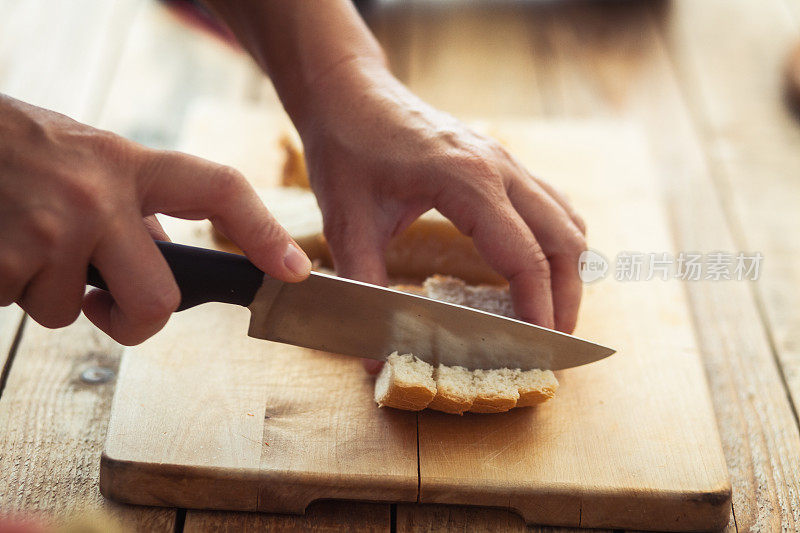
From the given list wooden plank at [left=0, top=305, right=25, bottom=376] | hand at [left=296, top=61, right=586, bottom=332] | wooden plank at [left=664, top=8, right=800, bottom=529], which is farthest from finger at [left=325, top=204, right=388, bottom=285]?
wooden plank at [left=664, top=8, right=800, bottom=529]

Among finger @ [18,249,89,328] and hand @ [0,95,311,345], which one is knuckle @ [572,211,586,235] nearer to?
hand @ [0,95,311,345]

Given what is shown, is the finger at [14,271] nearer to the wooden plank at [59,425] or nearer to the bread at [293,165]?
the wooden plank at [59,425]

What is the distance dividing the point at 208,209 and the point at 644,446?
1144mm

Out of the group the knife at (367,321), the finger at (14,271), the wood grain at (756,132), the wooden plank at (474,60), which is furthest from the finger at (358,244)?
the wooden plank at (474,60)

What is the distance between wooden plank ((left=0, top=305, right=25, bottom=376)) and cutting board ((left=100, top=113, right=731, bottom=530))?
1.24 ft

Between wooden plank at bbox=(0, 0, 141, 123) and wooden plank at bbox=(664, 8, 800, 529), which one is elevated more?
wooden plank at bbox=(664, 8, 800, 529)

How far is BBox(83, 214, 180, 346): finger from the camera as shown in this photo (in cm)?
135

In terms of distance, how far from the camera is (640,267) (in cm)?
236

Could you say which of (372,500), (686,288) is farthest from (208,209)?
(686,288)

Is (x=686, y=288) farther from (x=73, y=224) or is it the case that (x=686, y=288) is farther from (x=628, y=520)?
(x=73, y=224)

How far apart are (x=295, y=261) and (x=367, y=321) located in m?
0.29

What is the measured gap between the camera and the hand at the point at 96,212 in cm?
128

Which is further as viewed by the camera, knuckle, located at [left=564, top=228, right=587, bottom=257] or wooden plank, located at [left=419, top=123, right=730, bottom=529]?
knuckle, located at [left=564, top=228, right=587, bottom=257]

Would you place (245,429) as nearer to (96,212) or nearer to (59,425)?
(59,425)
